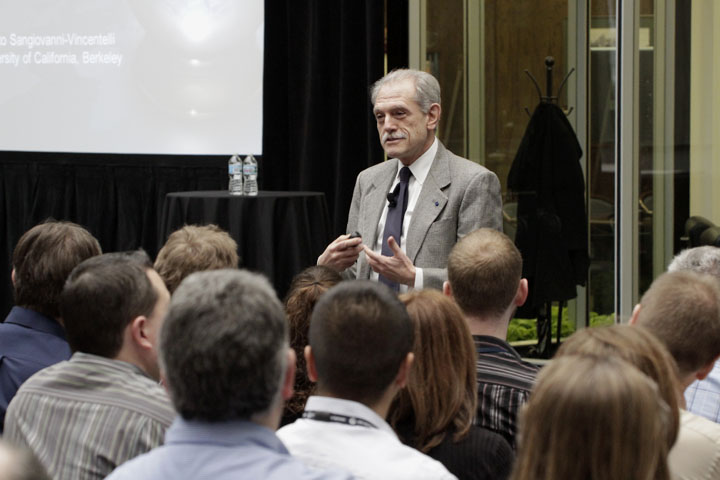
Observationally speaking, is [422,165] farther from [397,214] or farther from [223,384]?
[223,384]

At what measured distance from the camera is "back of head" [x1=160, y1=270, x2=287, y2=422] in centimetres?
125

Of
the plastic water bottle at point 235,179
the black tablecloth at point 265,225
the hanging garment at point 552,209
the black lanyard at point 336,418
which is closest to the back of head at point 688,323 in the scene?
the black lanyard at point 336,418

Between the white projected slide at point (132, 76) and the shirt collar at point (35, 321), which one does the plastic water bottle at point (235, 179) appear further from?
the shirt collar at point (35, 321)

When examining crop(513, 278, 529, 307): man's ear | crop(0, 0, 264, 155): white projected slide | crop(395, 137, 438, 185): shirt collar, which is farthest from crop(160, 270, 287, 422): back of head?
crop(0, 0, 264, 155): white projected slide

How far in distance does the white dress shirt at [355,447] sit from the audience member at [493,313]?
20.0 inches

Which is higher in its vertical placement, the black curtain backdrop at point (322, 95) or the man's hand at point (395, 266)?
the black curtain backdrop at point (322, 95)

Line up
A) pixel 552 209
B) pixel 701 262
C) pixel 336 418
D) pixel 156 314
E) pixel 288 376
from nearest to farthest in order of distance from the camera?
pixel 288 376, pixel 336 418, pixel 156 314, pixel 701 262, pixel 552 209

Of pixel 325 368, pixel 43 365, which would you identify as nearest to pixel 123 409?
Result: pixel 325 368

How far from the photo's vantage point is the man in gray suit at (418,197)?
314 centimetres

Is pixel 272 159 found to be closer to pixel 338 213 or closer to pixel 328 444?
pixel 338 213

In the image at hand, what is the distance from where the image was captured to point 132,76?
5.72 m

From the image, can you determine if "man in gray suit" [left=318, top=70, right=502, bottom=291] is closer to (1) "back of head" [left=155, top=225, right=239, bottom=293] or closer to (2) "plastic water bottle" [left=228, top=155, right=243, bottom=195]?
(1) "back of head" [left=155, top=225, right=239, bottom=293]

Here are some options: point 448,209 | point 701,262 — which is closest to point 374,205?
point 448,209

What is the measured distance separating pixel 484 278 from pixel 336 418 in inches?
31.2
